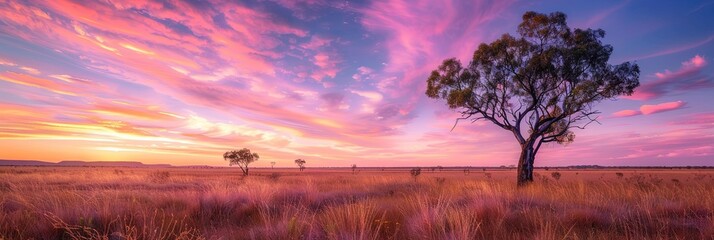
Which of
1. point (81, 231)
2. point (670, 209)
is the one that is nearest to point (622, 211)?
point (670, 209)

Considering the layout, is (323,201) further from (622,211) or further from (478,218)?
(622,211)

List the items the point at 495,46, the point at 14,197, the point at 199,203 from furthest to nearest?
1. the point at 495,46
2. the point at 14,197
3. the point at 199,203

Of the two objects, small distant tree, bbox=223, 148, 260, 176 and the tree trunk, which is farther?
small distant tree, bbox=223, 148, 260, 176

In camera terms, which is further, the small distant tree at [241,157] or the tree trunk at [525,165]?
the small distant tree at [241,157]

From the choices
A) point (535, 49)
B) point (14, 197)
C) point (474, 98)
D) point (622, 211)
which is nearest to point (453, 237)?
point (622, 211)

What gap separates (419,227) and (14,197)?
442 inches

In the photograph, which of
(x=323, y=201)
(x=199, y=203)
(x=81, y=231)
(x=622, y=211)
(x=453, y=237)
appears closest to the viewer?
(x=453, y=237)

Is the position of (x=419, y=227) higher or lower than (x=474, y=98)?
lower

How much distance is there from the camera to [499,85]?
19.9 meters

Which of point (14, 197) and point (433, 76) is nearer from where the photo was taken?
point (14, 197)

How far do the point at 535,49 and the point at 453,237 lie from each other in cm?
1757

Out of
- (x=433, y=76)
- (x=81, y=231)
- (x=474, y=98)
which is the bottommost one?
(x=81, y=231)

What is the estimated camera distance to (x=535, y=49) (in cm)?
1888

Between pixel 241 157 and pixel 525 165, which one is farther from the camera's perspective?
pixel 241 157
